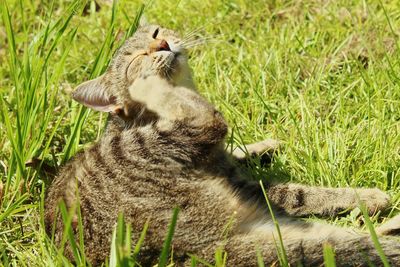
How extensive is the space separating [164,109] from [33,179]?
745mm

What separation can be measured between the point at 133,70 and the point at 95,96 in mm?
242

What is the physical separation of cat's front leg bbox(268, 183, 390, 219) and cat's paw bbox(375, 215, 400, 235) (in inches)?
5.5

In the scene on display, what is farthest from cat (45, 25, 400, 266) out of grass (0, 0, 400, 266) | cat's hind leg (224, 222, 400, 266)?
grass (0, 0, 400, 266)

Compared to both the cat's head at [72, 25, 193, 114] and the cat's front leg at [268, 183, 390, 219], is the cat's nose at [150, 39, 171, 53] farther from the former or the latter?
the cat's front leg at [268, 183, 390, 219]

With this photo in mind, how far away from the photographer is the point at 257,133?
142 inches

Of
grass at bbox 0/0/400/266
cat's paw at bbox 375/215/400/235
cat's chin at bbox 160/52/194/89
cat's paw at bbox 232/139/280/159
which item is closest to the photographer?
cat's paw at bbox 375/215/400/235

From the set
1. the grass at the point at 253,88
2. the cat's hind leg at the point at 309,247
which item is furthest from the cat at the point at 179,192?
the grass at the point at 253,88

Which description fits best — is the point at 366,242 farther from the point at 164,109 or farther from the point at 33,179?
the point at 33,179

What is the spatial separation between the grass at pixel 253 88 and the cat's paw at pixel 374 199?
0.05 metres

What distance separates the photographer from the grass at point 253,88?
3.18 metres

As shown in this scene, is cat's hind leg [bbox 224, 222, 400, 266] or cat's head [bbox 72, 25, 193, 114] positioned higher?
cat's head [bbox 72, 25, 193, 114]

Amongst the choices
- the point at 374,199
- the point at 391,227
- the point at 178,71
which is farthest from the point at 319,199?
the point at 178,71

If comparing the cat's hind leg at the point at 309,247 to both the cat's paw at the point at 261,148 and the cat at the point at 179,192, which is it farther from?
the cat's paw at the point at 261,148

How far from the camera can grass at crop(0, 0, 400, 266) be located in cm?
318
